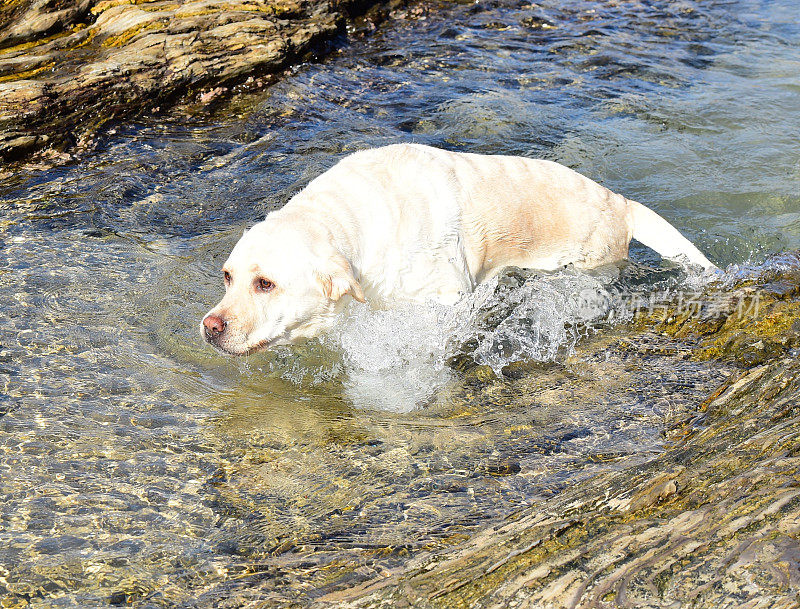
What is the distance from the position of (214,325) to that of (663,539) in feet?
8.75

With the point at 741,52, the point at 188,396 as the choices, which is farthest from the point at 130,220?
the point at 741,52

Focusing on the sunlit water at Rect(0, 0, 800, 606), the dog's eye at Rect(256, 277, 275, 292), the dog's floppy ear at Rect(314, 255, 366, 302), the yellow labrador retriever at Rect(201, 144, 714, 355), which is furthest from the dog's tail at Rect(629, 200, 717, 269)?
the dog's eye at Rect(256, 277, 275, 292)

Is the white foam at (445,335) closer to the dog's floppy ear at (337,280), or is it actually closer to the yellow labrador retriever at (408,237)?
the yellow labrador retriever at (408,237)

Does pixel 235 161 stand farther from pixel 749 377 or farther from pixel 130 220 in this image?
pixel 749 377

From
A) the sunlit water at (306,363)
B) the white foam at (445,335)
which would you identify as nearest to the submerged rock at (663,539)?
the sunlit water at (306,363)

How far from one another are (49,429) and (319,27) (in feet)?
27.4

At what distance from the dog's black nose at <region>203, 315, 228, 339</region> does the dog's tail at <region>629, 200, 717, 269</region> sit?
326 cm

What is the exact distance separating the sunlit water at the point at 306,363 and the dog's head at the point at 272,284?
0.44 m

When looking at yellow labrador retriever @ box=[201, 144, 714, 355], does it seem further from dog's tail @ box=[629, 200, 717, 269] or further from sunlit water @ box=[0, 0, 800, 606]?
sunlit water @ box=[0, 0, 800, 606]

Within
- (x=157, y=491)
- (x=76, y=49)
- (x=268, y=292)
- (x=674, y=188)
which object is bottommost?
(x=674, y=188)

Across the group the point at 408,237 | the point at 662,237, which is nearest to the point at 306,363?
the point at 408,237

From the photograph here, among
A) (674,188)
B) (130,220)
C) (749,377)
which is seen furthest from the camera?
(674,188)

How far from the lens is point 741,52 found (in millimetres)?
11203

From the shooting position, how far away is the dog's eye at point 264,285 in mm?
4492
